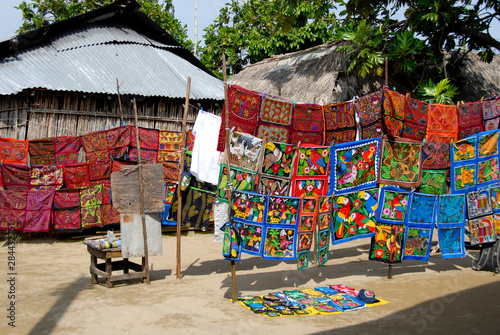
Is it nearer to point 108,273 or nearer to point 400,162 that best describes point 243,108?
point 400,162

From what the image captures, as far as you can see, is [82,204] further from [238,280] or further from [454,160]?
[454,160]

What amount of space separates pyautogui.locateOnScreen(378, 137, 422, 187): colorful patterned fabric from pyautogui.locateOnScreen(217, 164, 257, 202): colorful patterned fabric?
1.86 metres

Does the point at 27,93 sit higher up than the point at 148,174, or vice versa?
the point at 27,93

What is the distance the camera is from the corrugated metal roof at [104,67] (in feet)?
30.6

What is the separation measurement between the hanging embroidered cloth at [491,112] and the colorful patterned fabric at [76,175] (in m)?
7.35

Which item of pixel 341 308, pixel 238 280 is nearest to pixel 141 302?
pixel 238 280

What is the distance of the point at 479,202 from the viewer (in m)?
6.21

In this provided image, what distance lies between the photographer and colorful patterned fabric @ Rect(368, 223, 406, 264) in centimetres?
599

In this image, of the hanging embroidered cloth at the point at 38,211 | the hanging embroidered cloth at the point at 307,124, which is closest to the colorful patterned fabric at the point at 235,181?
the hanging embroidered cloth at the point at 307,124

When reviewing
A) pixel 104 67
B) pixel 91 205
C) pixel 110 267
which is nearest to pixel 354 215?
pixel 110 267

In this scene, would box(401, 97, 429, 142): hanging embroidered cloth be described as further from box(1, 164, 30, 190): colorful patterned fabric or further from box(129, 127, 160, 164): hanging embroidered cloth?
box(1, 164, 30, 190): colorful patterned fabric

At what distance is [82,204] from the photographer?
29.4 feet

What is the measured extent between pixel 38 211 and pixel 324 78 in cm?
683

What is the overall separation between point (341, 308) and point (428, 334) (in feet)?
3.21
